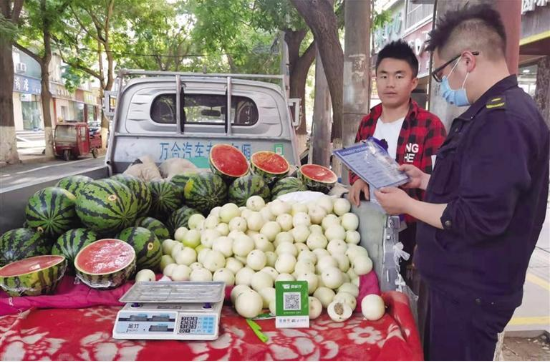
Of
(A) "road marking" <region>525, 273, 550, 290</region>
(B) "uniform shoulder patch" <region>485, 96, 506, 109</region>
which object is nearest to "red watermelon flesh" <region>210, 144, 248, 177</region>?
(B) "uniform shoulder patch" <region>485, 96, 506, 109</region>

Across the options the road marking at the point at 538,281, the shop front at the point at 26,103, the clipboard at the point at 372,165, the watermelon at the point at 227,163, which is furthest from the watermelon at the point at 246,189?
the shop front at the point at 26,103

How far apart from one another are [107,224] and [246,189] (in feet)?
3.70

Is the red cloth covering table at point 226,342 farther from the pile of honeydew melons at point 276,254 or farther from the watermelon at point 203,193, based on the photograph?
the watermelon at point 203,193

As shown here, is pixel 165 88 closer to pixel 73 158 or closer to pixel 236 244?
pixel 236 244

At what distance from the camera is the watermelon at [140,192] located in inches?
113

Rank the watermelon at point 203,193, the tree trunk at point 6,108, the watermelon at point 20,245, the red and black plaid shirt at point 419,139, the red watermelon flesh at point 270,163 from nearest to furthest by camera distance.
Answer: the watermelon at point 20,245, the red and black plaid shirt at point 419,139, the watermelon at point 203,193, the red watermelon flesh at point 270,163, the tree trunk at point 6,108

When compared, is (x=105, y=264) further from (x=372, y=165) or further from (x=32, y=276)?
(x=372, y=165)

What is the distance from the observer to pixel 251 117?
17.4ft

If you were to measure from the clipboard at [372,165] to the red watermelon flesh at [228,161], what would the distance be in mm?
1528

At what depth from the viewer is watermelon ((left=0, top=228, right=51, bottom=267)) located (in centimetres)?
236

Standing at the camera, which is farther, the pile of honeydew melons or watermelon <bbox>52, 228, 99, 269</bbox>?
watermelon <bbox>52, 228, 99, 269</bbox>

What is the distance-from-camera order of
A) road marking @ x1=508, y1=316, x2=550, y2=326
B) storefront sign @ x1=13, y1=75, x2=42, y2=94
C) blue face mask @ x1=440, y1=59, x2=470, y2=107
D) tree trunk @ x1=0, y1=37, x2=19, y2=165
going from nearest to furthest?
blue face mask @ x1=440, y1=59, x2=470, y2=107 < road marking @ x1=508, y1=316, x2=550, y2=326 < tree trunk @ x1=0, y1=37, x2=19, y2=165 < storefront sign @ x1=13, y1=75, x2=42, y2=94

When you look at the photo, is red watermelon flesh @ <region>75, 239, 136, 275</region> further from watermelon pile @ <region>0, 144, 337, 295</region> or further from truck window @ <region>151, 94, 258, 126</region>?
truck window @ <region>151, 94, 258, 126</region>

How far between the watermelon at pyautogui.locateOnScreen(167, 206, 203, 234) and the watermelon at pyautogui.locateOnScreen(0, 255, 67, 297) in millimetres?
939
